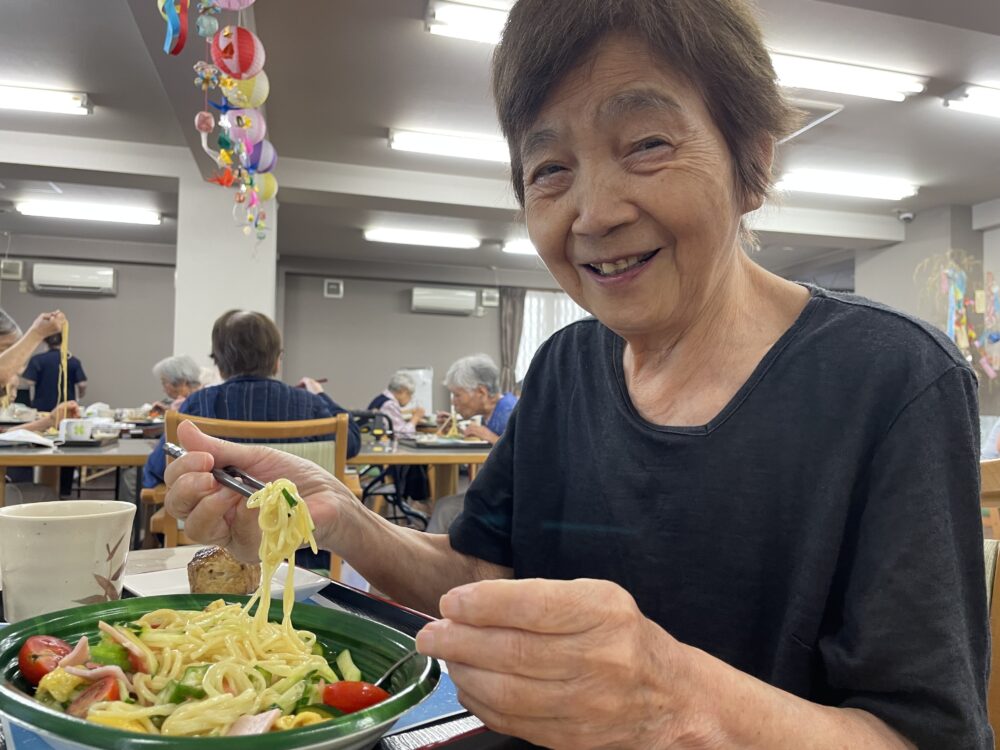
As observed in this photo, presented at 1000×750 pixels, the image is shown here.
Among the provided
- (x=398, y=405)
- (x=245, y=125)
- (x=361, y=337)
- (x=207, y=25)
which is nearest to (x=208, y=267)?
(x=398, y=405)

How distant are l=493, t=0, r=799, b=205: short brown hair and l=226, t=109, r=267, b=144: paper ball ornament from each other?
8.40ft

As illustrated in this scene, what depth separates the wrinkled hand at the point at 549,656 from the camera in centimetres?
46

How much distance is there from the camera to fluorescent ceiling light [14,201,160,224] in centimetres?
781

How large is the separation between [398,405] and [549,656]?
6.00 meters

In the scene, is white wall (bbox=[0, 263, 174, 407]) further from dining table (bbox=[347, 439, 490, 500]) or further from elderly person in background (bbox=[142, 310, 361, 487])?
elderly person in background (bbox=[142, 310, 361, 487])

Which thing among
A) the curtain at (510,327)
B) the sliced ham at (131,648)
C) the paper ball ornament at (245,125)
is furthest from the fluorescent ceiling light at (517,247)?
the sliced ham at (131,648)

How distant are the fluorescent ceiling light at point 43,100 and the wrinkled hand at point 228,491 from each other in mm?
5064

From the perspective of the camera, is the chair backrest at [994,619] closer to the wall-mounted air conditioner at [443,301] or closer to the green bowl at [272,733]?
the green bowl at [272,733]

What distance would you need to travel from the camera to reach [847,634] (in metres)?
0.71

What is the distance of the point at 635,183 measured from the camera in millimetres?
801

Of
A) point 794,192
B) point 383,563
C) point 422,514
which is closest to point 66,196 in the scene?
point 422,514

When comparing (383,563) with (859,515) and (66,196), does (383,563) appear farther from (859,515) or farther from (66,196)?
(66,196)

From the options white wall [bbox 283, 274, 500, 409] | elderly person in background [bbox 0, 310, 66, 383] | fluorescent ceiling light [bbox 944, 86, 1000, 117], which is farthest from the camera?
white wall [bbox 283, 274, 500, 409]

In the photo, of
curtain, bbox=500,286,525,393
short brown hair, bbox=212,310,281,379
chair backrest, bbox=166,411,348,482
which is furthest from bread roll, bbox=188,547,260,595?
curtain, bbox=500,286,525,393
